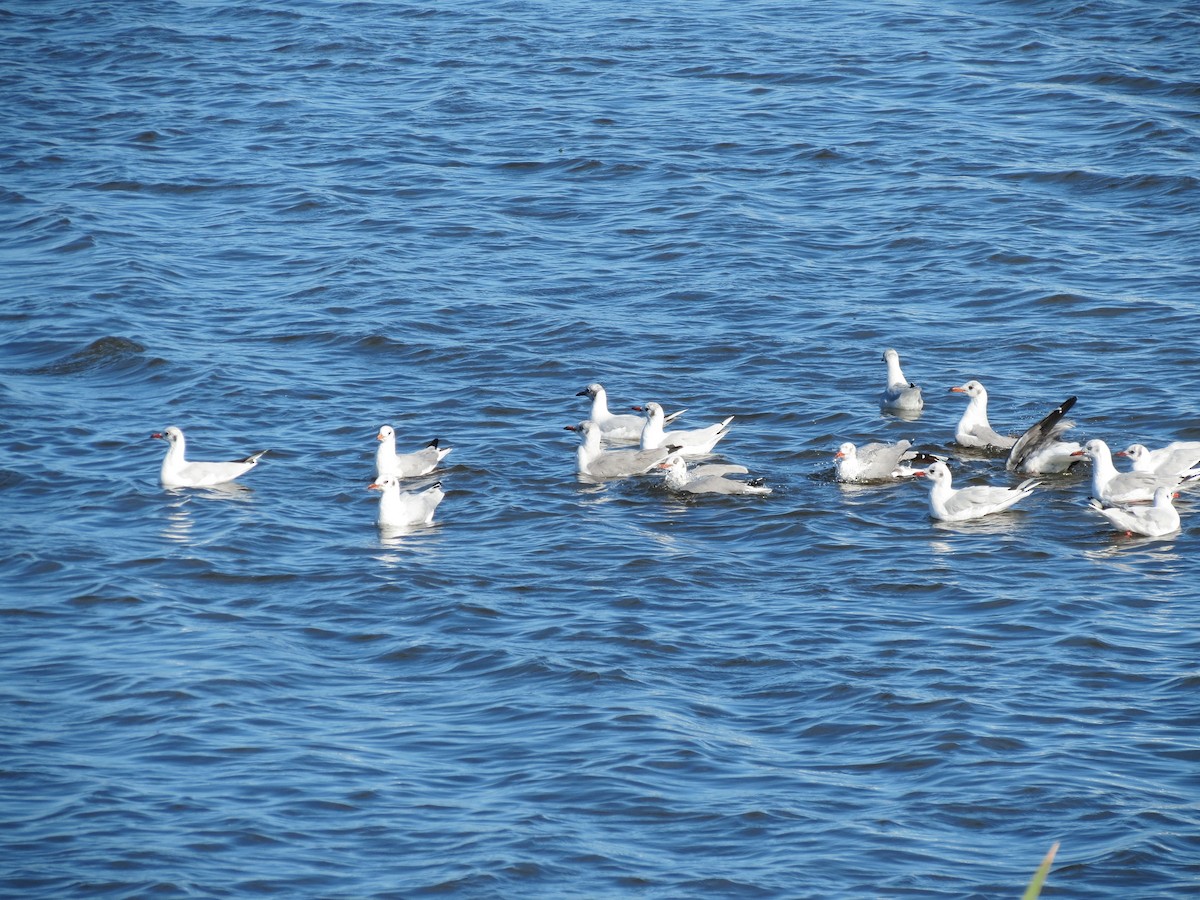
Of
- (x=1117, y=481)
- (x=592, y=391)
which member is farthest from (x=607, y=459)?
(x=1117, y=481)

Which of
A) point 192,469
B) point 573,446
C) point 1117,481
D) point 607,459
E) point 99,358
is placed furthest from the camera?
point 99,358

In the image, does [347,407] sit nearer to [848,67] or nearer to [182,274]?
[182,274]

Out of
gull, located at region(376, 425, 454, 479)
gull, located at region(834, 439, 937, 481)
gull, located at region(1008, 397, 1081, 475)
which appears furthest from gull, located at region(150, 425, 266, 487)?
gull, located at region(1008, 397, 1081, 475)

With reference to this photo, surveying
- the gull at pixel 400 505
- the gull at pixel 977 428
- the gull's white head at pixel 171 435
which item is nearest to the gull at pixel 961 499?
the gull at pixel 977 428

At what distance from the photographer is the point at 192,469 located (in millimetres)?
14328

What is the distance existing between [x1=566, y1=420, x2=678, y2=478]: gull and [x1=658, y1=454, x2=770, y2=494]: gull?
0.52 meters

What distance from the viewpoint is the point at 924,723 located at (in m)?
A: 9.94

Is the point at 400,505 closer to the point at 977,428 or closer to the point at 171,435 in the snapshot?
the point at 171,435

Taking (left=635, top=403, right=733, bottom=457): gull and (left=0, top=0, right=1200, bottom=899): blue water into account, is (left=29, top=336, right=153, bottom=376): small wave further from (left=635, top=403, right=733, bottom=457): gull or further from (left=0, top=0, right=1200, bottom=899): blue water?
(left=635, top=403, right=733, bottom=457): gull

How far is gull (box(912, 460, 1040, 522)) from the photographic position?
1341cm

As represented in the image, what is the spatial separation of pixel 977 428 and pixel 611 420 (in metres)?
3.52

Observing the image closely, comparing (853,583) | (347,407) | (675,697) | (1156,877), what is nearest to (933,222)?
(347,407)

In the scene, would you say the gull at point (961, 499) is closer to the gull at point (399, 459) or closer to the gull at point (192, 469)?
the gull at point (399, 459)

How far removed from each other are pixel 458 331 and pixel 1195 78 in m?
13.7
